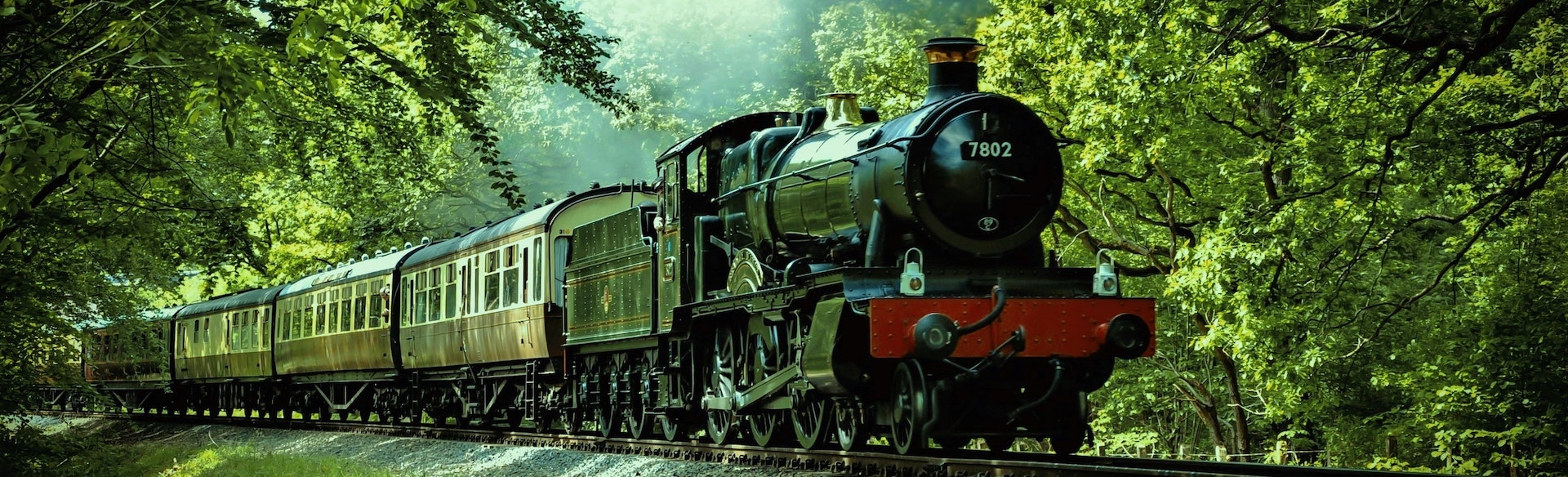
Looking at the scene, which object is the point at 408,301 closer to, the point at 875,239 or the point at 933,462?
the point at 875,239

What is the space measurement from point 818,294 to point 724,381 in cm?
275

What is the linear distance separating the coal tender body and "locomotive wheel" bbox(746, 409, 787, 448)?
24 millimetres

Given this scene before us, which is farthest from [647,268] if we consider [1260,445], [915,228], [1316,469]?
[1260,445]

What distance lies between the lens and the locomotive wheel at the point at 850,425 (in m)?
10.9

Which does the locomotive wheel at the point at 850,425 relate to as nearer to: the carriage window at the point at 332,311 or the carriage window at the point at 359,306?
the carriage window at the point at 359,306

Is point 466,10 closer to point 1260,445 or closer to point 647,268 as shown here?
point 647,268

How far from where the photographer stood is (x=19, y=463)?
1416cm

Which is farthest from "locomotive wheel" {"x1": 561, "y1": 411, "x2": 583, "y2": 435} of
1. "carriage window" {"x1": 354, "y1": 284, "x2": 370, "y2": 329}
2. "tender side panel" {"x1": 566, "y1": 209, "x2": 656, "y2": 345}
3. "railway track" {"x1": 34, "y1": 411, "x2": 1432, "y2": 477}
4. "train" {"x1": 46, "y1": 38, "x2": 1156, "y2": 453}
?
"carriage window" {"x1": 354, "y1": 284, "x2": 370, "y2": 329}

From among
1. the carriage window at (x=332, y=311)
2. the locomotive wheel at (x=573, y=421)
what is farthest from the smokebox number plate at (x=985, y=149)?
the carriage window at (x=332, y=311)

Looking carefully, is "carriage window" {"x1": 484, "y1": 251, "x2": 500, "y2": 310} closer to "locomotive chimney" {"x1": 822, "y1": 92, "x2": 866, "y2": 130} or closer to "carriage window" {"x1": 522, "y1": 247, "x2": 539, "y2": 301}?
"carriage window" {"x1": 522, "y1": 247, "x2": 539, "y2": 301}

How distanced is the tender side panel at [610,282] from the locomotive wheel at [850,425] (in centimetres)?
332

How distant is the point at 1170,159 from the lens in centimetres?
2023

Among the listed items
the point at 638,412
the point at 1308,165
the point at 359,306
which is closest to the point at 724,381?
the point at 638,412

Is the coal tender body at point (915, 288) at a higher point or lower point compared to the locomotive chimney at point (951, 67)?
lower
